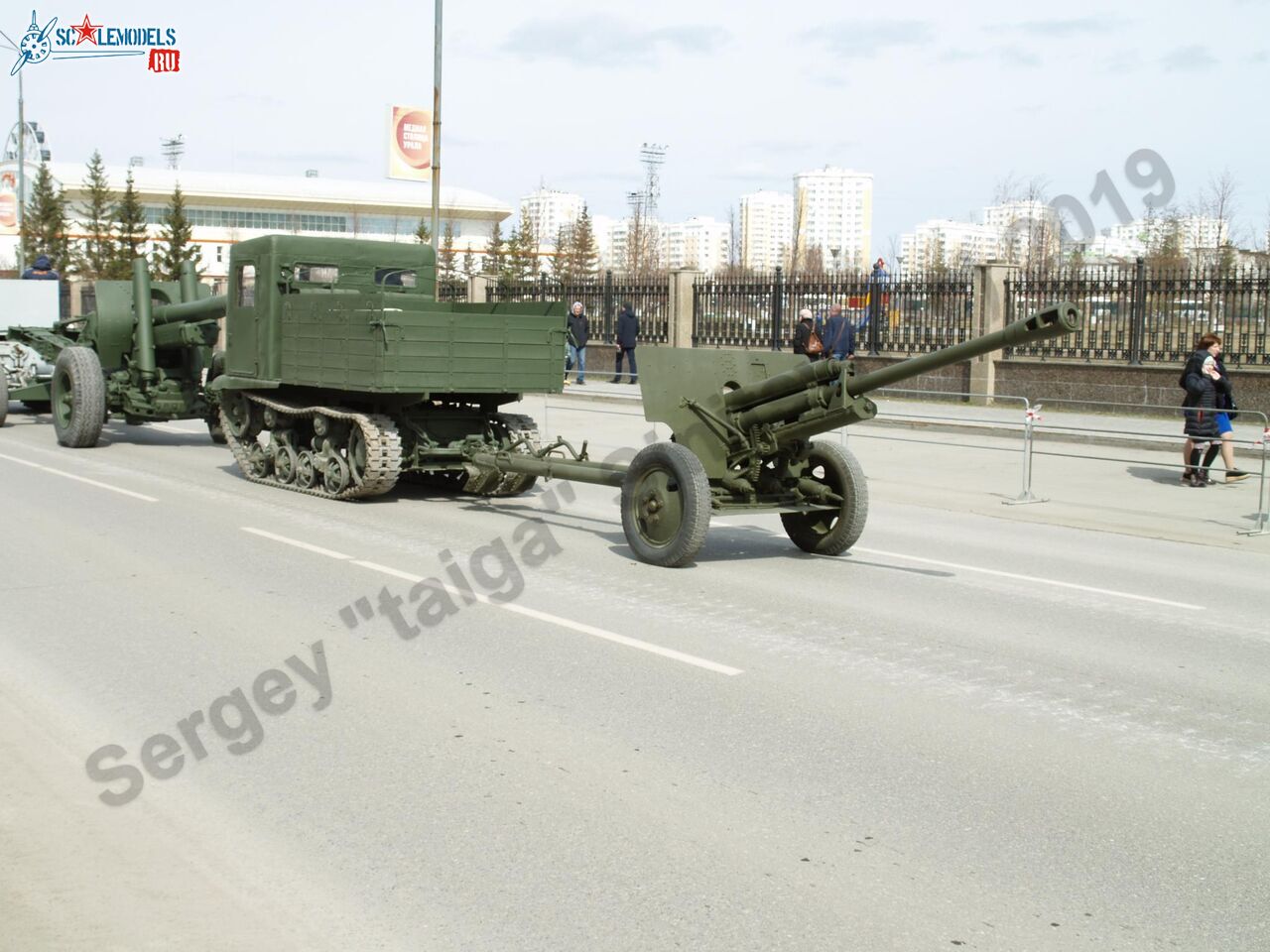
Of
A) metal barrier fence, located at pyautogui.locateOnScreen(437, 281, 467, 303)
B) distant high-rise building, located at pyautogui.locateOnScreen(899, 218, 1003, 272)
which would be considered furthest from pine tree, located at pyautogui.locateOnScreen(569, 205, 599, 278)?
metal barrier fence, located at pyautogui.locateOnScreen(437, 281, 467, 303)

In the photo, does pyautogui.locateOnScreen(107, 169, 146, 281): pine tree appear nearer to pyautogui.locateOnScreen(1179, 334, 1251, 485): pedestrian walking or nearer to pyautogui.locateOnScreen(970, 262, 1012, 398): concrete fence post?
pyautogui.locateOnScreen(970, 262, 1012, 398): concrete fence post

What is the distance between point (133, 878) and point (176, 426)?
18.9 meters

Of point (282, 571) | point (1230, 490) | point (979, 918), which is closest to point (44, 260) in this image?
point (282, 571)

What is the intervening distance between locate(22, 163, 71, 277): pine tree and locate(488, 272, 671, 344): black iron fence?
52483 mm

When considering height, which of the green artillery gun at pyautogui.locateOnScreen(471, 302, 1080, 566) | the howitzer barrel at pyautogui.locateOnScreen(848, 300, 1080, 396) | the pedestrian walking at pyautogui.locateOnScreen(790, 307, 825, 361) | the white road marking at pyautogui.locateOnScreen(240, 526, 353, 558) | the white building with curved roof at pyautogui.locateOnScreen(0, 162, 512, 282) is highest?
the white building with curved roof at pyautogui.locateOnScreen(0, 162, 512, 282)

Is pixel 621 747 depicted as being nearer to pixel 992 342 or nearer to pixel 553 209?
pixel 992 342

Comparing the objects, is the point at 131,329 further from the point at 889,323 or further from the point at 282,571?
the point at 889,323

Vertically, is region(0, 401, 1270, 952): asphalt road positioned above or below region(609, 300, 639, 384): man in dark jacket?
below

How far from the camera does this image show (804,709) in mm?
6688

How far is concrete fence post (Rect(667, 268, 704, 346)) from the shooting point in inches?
1216

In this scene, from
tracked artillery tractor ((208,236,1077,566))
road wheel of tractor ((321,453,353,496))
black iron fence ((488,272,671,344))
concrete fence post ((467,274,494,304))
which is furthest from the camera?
concrete fence post ((467,274,494,304))

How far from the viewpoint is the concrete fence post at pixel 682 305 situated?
101 feet

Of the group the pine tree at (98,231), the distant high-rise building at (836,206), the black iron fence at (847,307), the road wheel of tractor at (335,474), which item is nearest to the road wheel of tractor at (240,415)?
the road wheel of tractor at (335,474)

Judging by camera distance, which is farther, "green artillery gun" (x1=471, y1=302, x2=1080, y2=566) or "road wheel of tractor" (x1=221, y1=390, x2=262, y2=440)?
"road wheel of tractor" (x1=221, y1=390, x2=262, y2=440)
